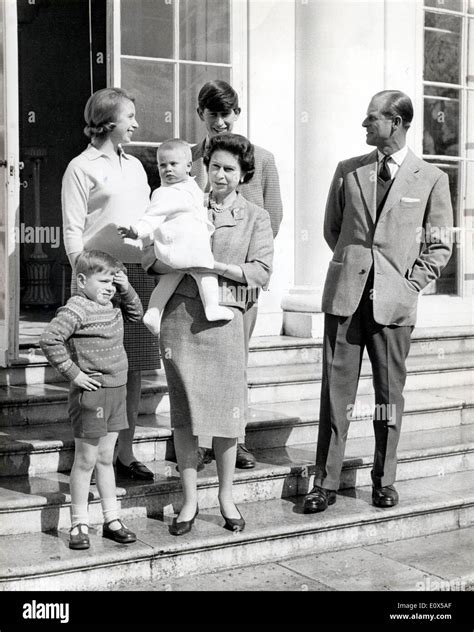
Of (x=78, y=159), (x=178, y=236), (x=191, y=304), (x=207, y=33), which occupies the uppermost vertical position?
(x=207, y=33)

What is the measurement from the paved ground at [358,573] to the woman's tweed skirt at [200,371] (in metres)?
0.58

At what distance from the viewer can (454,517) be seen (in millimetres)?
4379

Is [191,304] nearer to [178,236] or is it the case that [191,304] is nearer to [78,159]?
[178,236]

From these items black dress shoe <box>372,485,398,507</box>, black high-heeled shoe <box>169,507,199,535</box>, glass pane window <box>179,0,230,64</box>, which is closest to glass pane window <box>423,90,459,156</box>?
glass pane window <box>179,0,230,64</box>

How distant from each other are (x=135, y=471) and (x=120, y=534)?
1.58 feet

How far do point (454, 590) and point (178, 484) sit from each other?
1.22 meters

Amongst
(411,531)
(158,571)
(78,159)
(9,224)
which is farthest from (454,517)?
(9,224)

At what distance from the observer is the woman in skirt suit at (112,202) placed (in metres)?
3.80

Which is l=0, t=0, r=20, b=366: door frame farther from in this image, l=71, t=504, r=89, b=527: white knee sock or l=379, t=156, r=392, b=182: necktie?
l=379, t=156, r=392, b=182: necktie

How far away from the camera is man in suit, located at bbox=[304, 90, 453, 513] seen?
4.01m

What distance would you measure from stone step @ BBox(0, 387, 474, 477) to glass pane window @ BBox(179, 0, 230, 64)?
2280mm

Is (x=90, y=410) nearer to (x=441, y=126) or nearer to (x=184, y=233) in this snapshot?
(x=184, y=233)

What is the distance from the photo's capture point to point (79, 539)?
348 cm
